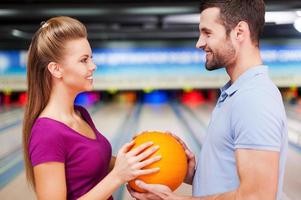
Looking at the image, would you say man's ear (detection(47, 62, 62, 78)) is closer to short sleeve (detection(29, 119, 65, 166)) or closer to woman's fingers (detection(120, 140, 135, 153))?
short sleeve (detection(29, 119, 65, 166))

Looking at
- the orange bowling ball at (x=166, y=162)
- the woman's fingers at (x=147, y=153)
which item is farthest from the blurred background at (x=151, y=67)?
the woman's fingers at (x=147, y=153)

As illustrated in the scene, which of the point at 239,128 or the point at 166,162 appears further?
the point at 166,162

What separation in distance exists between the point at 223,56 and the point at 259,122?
0.29 meters

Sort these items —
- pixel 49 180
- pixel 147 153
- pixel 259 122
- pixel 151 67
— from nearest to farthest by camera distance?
pixel 259 122 < pixel 49 180 < pixel 147 153 < pixel 151 67

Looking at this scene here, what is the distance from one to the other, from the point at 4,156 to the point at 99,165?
9.91 feet

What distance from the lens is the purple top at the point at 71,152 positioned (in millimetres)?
1303

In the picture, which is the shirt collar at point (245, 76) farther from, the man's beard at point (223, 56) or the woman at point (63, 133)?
the woman at point (63, 133)

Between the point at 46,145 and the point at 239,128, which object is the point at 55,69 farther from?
the point at 239,128

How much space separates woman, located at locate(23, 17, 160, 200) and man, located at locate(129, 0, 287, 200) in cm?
11

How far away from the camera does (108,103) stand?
304 inches

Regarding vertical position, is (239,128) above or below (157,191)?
above

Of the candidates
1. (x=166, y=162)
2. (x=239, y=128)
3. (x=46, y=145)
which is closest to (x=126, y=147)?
(x=166, y=162)

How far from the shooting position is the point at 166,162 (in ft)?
4.79

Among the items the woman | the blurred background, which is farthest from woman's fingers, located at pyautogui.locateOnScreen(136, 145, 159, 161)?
the blurred background
